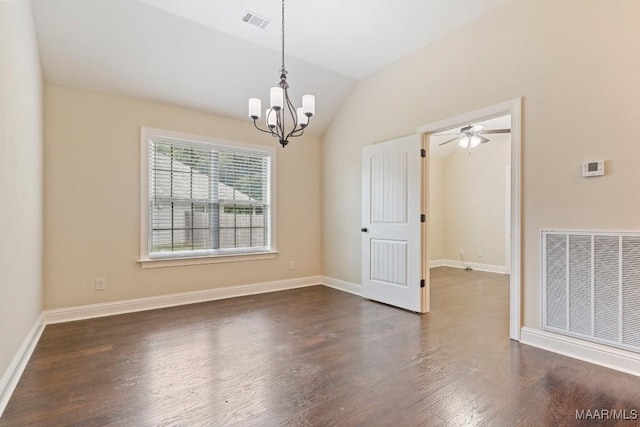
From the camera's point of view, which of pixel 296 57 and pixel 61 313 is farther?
pixel 296 57

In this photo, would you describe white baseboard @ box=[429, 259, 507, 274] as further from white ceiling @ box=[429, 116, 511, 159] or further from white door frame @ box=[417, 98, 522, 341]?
white door frame @ box=[417, 98, 522, 341]

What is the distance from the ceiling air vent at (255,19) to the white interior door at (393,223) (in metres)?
1.90

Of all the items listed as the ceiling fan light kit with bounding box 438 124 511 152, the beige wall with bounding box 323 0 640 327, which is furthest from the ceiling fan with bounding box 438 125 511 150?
the beige wall with bounding box 323 0 640 327

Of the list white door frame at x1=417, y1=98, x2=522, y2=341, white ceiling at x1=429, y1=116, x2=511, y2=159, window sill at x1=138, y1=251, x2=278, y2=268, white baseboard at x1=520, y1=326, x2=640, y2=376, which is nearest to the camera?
white baseboard at x1=520, y1=326, x2=640, y2=376

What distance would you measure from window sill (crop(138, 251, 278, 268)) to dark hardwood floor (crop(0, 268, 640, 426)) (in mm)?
632

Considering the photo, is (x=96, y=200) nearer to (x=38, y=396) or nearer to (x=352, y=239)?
(x=38, y=396)

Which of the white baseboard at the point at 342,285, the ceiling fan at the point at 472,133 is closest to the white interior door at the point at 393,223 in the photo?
the white baseboard at the point at 342,285

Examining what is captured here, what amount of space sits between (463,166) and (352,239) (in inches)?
149

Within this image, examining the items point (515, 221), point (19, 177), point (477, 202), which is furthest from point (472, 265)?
point (19, 177)

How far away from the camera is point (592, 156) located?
244 cm

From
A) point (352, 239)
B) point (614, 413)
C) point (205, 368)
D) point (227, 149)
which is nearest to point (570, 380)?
point (614, 413)

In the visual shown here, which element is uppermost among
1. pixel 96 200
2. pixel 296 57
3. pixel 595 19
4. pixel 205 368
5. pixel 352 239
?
pixel 296 57

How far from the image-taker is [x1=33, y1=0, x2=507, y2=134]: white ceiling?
2.99 m

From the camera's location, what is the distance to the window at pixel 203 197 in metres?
3.92
